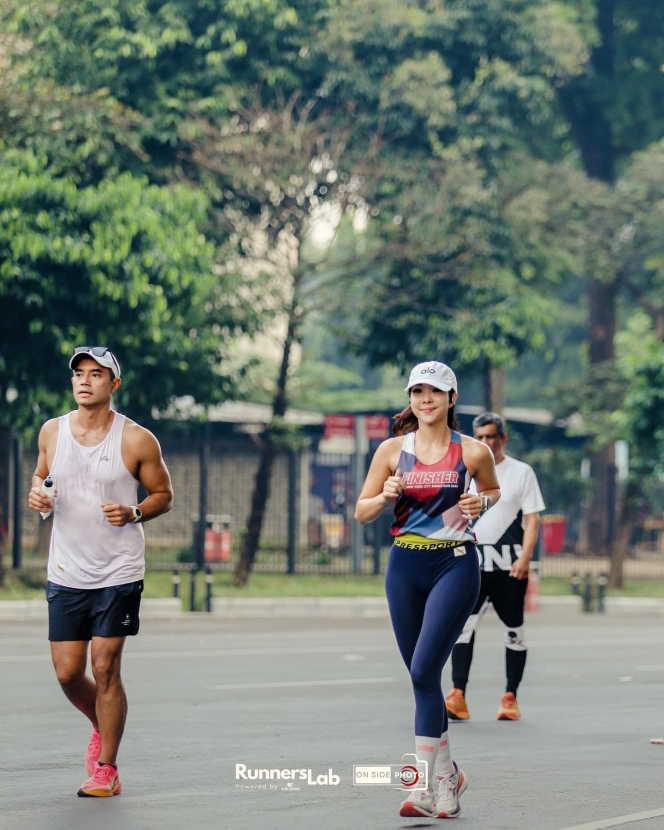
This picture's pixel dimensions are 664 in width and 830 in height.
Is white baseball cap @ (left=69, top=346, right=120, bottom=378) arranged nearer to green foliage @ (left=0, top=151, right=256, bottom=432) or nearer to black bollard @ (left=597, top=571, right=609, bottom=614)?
green foliage @ (left=0, top=151, right=256, bottom=432)

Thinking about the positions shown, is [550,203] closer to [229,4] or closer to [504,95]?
[504,95]

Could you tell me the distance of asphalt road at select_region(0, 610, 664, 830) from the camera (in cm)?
634

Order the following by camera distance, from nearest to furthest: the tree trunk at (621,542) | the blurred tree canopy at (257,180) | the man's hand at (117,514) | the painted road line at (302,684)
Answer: the man's hand at (117,514)
the painted road line at (302,684)
the blurred tree canopy at (257,180)
the tree trunk at (621,542)

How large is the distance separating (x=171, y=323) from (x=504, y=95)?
27.8 ft

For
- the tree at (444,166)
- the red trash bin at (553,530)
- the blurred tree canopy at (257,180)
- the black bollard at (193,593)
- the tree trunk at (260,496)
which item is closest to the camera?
the black bollard at (193,593)

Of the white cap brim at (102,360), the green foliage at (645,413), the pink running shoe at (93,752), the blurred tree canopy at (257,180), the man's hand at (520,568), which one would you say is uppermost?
the blurred tree canopy at (257,180)

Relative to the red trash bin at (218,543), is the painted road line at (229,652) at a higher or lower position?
lower

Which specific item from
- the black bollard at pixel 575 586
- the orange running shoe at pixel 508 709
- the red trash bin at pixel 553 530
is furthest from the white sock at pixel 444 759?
the red trash bin at pixel 553 530

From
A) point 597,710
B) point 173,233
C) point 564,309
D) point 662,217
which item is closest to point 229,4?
point 173,233

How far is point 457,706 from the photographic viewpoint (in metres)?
9.59

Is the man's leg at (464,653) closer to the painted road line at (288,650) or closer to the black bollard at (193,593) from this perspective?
the painted road line at (288,650)

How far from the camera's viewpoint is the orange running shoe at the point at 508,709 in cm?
966

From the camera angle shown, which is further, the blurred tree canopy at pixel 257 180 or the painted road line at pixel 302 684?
the blurred tree canopy at pixel 257 180

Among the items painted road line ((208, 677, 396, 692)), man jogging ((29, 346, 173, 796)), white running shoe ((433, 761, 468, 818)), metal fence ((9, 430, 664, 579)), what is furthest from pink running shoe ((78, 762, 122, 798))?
metal fence ((9, 430, 664, 579))
